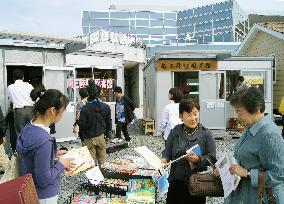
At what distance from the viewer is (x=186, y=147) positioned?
3.31 metres

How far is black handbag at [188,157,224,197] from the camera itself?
112 inches

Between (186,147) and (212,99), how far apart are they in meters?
9.64

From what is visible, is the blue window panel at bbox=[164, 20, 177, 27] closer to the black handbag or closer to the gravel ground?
the gravel ground

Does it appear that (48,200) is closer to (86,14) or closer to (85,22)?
(85,22)

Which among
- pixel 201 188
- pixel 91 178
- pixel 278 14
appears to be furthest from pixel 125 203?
pixel 278 14

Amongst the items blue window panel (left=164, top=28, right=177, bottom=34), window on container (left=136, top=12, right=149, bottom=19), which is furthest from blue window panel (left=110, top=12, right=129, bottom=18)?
blue window panel (left=164, top=28, right=177, bottom=34)

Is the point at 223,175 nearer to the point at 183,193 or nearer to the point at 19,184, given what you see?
the point at 183,193

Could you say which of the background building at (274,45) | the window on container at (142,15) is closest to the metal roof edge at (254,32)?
the background building at (274,45)

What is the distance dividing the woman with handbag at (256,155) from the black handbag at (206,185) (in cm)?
27

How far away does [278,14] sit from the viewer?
1978 cm

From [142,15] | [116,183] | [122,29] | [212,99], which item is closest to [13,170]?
[116,183]

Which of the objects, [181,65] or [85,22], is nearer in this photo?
[181,65]

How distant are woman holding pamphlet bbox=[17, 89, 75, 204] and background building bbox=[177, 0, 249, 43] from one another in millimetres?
24183

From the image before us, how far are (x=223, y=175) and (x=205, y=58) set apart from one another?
407 inches
